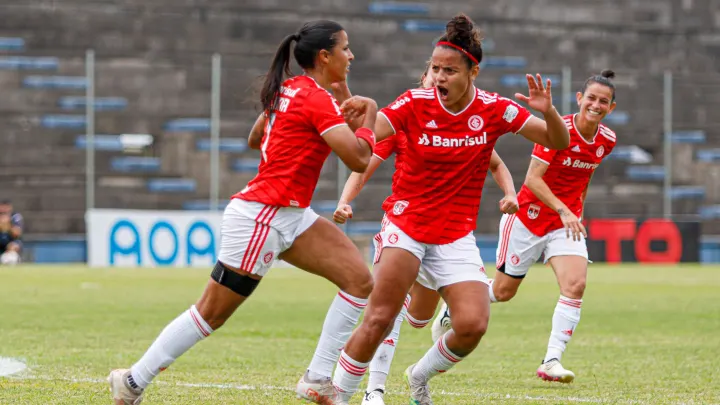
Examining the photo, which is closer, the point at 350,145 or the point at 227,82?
the point at 350,145

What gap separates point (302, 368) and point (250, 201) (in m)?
3.11

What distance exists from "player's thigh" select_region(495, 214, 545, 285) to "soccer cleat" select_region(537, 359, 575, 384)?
3.97ft

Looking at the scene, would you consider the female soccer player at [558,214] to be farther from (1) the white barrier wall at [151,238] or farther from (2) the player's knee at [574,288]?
(1) the white barrier wall at [151,238]

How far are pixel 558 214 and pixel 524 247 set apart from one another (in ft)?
1.74

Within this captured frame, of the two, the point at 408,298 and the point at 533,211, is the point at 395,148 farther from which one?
the point at 533,211

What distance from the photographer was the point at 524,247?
1003 centimetres

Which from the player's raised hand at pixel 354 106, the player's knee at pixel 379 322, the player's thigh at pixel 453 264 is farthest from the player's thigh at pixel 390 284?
the player's raised hand at pixel 354 106

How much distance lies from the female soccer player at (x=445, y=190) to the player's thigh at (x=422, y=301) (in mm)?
545

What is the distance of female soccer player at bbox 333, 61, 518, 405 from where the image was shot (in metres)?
7.30

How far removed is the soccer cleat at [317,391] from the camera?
21.6 feet

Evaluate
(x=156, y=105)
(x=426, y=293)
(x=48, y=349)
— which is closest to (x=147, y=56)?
(x=156, y=105)

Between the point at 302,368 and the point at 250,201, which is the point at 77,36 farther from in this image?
the point at 250,201

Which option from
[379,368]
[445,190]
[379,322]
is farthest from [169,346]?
[445,190]

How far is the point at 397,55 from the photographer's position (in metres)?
33.8
